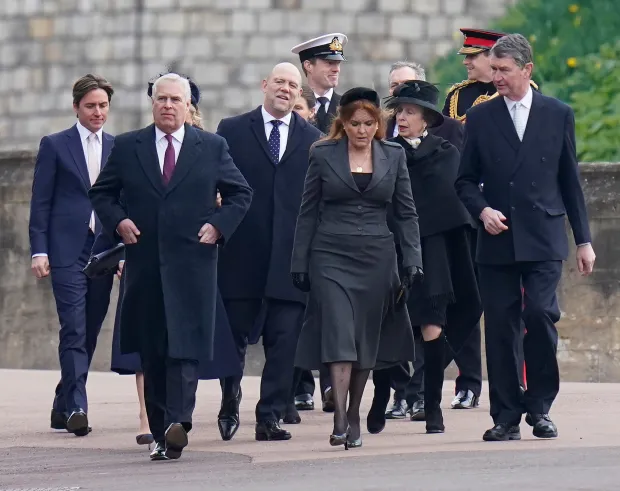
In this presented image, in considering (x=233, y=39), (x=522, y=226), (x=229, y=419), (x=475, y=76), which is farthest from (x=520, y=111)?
(x=233, y=39)

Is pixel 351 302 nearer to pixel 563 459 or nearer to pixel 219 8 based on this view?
pixel 563 459

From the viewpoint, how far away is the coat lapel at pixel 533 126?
38.2ft

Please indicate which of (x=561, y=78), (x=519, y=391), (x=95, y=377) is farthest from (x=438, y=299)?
(x=561, y=78)

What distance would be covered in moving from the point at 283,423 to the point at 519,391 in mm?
1877

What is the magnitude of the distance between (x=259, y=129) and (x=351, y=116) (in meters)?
1.07

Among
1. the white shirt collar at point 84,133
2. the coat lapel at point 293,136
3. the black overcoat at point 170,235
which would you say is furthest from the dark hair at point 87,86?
the black overcoat at point 170,235

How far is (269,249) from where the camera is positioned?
40.6ft

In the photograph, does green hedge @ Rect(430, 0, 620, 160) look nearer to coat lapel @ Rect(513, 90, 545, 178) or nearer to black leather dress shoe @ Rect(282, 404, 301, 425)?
black leather dress shoe @ Rect(282, 404, 301, 425)

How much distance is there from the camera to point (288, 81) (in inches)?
494

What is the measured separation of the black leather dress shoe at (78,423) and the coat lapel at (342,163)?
2.17 metres

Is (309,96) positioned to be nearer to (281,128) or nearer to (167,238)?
(281,128)

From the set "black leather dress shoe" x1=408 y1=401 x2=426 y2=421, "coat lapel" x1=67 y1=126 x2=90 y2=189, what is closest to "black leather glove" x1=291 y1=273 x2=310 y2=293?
"black leather dress shoe" x1=408 y1=401 x2=426 y2=421

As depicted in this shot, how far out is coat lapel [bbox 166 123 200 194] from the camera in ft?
37.1

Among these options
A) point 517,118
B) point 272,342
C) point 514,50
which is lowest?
point 272,342
